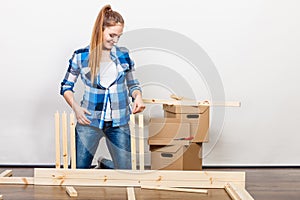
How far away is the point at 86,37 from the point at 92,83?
21.8 inches

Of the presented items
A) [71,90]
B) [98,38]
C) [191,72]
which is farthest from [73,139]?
[191,72]

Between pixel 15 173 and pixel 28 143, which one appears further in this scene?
pixel 28 143

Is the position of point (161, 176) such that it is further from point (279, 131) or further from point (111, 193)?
point (279, 131)

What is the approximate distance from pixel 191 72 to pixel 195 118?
1.34ft

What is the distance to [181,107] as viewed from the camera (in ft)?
7.98

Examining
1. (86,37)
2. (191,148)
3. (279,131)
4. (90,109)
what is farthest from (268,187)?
(86,37)

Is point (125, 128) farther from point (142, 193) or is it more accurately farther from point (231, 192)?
Result: point (231, 192)

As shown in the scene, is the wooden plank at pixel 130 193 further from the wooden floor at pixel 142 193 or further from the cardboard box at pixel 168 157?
the cardboard box at pixel 168 157

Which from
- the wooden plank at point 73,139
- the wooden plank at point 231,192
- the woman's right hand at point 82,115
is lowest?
the wooden plank at point 231,192

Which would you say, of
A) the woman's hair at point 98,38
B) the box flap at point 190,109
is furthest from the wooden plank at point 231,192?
the woman's hair at point 98,38

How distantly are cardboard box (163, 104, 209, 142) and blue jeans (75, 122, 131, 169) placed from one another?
28 centimetres

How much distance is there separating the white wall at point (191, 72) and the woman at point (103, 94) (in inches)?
18.8

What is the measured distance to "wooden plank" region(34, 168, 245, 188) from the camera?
2141mm

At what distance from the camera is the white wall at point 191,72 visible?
8.93ft
